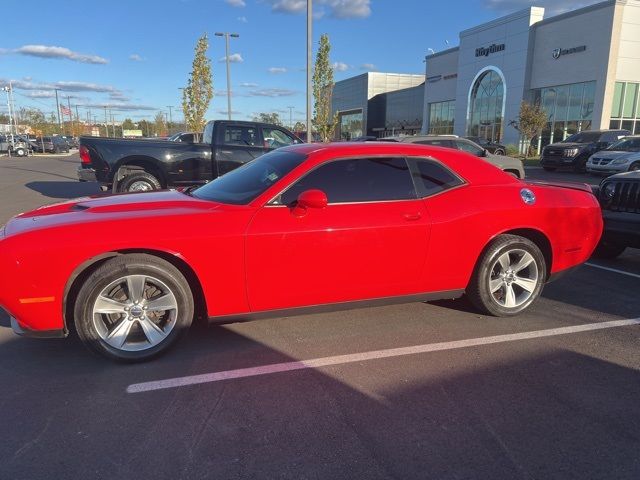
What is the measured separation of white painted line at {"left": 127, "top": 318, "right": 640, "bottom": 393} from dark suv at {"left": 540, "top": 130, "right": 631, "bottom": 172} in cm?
1872

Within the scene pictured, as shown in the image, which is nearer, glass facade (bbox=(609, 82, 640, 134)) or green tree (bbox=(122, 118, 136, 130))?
glass facade (bbox=(609, 82, 640, 134))

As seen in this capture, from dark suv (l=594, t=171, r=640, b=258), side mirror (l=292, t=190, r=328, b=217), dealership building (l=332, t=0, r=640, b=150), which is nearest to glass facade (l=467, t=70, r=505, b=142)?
dealership building (l=332, t=0, r=640, b=150)

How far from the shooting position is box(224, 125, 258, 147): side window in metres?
10.3

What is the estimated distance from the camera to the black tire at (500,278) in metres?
4.32

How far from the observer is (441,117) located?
49.0m

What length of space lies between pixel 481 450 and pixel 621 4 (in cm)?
3457

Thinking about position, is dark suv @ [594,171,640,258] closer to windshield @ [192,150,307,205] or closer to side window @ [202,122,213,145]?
windshield @ [192,150,307,205]

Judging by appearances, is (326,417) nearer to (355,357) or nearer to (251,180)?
(355,357)

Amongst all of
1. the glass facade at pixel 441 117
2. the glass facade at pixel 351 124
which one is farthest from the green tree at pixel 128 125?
the glass facade at pixel 441 117

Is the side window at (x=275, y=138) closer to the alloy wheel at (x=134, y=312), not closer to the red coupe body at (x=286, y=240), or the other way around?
the red coupe body at (x=286, y=240)

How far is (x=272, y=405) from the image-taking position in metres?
3.04

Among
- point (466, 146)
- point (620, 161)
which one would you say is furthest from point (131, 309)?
point (620, 161)

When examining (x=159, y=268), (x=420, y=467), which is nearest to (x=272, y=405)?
(x=420, y=467)

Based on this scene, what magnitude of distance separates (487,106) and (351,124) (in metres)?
32.9
